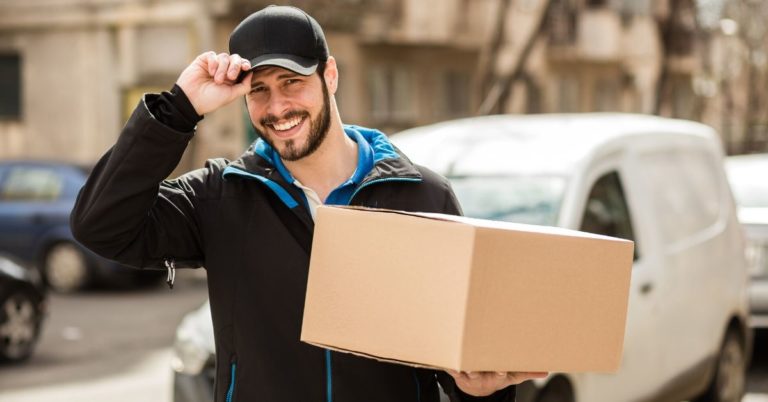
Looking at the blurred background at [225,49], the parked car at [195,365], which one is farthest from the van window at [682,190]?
the blurred background at [225,49]

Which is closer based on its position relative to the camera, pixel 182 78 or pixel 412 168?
pixel 182 78

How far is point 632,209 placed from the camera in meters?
6.75

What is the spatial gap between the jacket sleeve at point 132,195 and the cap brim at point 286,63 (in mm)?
227

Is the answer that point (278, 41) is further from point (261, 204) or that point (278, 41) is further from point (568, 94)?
point (568, 94)

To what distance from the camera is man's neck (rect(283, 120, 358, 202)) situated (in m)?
3.31

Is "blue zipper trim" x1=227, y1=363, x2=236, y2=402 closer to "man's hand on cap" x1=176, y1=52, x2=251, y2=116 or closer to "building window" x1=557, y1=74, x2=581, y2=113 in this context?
"man's hand on cap" x1=176, y1=52, x2=251, y2=116

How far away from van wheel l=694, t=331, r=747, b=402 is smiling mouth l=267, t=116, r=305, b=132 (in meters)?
5.24

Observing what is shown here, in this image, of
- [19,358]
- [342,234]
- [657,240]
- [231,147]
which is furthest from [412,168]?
[231,147]

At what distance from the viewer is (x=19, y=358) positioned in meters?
10.9

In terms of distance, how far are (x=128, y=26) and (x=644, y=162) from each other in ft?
61.3

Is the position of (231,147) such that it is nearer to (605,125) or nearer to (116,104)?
(116,104)

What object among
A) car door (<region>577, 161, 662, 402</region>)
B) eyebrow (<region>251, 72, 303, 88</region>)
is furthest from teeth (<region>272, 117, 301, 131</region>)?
car door (<region>577, 161, 662, 402</region>)

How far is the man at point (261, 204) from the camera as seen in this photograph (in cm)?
307

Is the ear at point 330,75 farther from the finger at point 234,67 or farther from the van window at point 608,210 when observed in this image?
the van window at point 608,210
